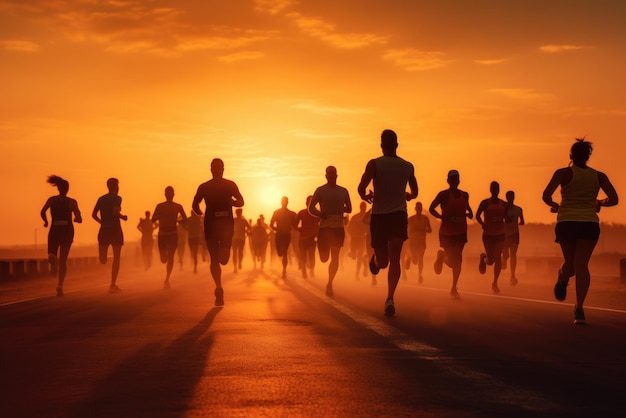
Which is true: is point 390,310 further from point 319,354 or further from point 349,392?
point 349,392

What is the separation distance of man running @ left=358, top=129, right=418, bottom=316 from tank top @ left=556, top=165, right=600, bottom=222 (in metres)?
2.01

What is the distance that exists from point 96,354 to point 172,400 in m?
2.63

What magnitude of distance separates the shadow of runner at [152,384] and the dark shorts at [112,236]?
1111cm

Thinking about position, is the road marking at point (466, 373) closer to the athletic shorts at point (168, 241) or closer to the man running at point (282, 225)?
the athletic shorts at point (168, 241)

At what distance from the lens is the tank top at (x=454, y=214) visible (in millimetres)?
17531

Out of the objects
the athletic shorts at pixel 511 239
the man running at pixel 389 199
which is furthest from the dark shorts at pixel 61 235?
the athletic shorts at pixel 511 239

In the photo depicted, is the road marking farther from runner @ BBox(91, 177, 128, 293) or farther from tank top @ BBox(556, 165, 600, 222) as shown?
runner @ BBox(91, 177, 128, 293)

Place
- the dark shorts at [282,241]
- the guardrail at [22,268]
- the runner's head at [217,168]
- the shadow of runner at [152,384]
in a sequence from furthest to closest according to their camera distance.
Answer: the dark shorts at [282,241]
the guardrail at [22,268]
the runner's head at [217,168]
the shadow of runner at [152,384]

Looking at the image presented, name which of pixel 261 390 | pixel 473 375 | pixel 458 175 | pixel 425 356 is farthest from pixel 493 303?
pixel 261 390

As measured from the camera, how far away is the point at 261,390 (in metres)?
6.23

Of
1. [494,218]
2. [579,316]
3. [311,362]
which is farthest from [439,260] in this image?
[311,362]

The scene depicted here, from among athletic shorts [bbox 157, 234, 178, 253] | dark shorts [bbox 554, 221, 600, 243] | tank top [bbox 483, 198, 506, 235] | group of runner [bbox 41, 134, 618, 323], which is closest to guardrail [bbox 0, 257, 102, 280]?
group of runner [bbox 41, 134, 618, 323]

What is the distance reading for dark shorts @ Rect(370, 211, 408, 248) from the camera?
12.4 metres

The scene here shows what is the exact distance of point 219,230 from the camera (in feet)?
48.5
